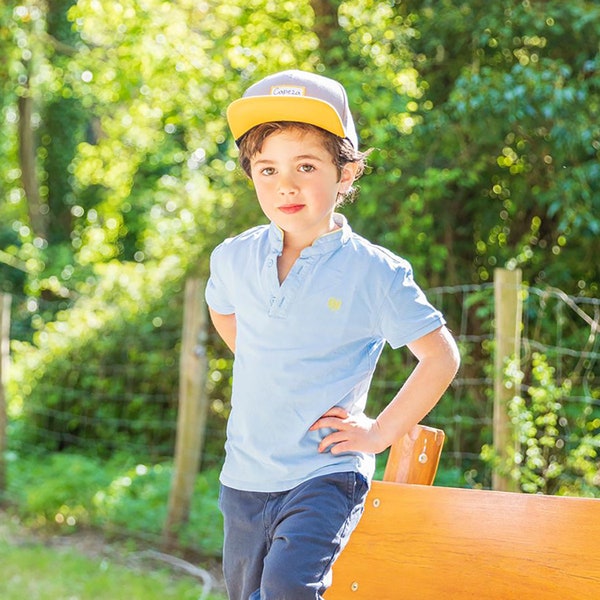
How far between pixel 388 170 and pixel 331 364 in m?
4.37

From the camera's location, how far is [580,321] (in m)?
5.88

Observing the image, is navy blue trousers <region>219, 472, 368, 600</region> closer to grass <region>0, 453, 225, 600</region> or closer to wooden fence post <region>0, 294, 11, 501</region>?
grass <region>0, 453, 225, 600</region>

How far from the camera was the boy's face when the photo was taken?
1871mm

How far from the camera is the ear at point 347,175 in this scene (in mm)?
1944

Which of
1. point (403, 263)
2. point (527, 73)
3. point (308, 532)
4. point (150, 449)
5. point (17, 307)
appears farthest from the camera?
point (17, 307)

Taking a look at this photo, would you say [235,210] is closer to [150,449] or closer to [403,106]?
[403,106]

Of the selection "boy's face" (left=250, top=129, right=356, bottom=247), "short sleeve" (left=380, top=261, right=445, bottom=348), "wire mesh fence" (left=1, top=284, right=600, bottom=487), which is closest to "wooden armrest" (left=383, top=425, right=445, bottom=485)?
"short sleeve" (left=380, top=261, right=445, bottom=348)

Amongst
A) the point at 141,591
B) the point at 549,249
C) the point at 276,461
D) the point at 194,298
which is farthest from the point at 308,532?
the point at 549,249

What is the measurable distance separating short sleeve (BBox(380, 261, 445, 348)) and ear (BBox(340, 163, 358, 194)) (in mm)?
236

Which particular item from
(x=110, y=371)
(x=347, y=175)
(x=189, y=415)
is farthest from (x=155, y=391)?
(x=347, y=175)

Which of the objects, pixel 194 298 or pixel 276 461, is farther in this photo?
pixel 194 298

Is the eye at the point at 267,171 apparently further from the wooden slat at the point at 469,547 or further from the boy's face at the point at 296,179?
the wooden slat at the point at 469,547

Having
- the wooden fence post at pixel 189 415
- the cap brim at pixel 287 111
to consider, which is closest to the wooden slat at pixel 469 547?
the cap brim at pixel 287 111

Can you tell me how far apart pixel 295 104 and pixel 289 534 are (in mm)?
711
